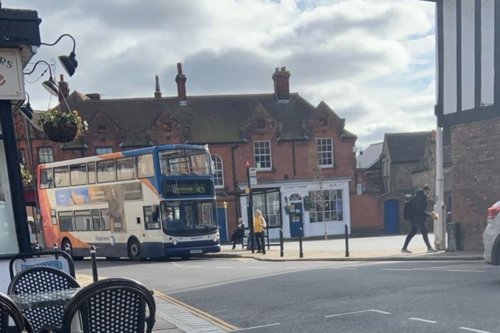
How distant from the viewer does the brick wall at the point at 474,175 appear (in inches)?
511

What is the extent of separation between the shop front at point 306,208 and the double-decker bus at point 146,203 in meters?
13.0

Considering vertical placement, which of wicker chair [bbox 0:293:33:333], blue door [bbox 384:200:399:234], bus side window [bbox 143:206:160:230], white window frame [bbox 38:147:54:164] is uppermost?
white window frame [bbox 38:147:54:164]

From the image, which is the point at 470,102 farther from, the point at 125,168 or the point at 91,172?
the point at 91,172

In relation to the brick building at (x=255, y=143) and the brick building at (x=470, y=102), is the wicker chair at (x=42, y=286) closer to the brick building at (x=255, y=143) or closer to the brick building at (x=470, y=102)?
the brick building at (x=470, y=102)

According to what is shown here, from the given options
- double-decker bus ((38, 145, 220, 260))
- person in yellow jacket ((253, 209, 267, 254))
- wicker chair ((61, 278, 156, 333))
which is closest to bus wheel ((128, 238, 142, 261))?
double-decker bus ((38, 145, 220, 260))

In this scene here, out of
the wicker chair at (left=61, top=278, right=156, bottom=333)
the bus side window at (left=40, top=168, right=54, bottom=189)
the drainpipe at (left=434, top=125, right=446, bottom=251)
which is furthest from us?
the bus side window at (left=40, top=168, right=54, bottom=189)

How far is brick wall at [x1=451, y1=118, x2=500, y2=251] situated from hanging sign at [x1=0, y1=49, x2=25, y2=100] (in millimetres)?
11613

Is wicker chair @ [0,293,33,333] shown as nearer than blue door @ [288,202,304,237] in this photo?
Yes

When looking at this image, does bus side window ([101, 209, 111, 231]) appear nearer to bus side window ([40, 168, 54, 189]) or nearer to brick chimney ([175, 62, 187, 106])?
bus side window ([40, 168, 54, 189])

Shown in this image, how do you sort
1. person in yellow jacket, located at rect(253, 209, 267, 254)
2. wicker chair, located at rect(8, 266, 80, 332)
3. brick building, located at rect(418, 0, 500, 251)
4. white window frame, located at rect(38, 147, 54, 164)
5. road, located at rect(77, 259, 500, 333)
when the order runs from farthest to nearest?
white window frame, located at rect(38, 147, 54, 164) < person in yellow jacket, located at rect(253, 209, 267, 254) < brick building, located at rect(418, 0, 500, 251) < road, located at rect(77, 259, 500, 333) < wicker chair, located at rect(8, 266, 80, 332)

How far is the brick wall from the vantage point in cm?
1298

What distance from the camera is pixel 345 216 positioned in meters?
33.5

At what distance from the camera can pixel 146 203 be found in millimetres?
18625

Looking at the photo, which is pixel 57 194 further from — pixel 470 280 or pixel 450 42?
pixel 470 280
